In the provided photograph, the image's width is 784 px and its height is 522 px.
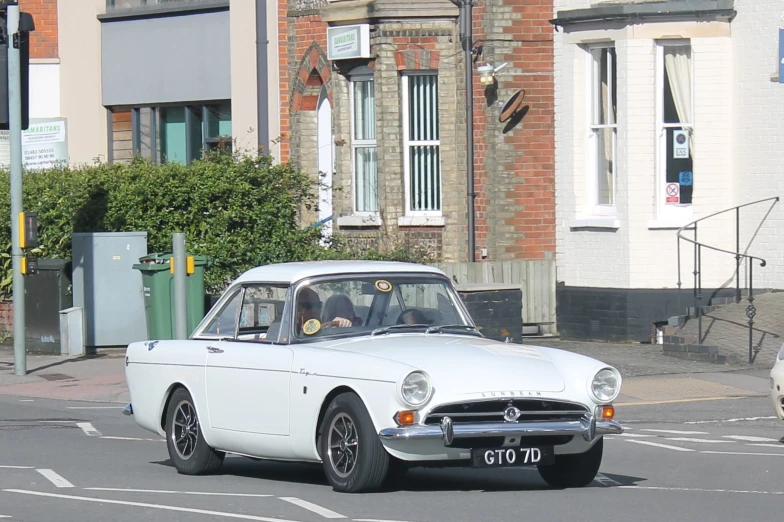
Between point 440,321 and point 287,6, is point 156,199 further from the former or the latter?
point 440,321

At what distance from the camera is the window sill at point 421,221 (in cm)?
→ 2328

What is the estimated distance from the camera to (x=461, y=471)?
10.5 metres

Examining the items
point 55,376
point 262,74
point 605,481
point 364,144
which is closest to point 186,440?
point 605,481

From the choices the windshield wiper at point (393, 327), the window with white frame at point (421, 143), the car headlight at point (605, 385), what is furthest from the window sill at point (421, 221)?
the car headlight at point (605, 385)

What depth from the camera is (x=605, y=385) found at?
29.8ft

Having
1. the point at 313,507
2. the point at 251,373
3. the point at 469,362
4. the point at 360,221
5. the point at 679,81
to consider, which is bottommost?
the point at 313,507

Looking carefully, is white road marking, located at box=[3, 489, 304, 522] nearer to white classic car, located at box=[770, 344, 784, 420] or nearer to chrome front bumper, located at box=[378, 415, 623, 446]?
chrome front bumper, located at box=[378, 415, 623, 446]

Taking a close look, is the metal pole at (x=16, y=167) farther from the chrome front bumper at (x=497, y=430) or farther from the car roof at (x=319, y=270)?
the chrome front bumper at (x=497, y=430)

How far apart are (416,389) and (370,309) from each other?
4.55 feet

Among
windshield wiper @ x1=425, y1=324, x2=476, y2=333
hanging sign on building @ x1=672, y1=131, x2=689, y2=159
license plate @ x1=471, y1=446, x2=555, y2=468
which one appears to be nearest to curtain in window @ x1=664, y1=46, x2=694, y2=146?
hanging sign on building @ x1=672, y1=131, x2=689, y2=159

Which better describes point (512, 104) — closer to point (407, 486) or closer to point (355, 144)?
point (355, 144)

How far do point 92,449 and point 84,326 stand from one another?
30.4 feet

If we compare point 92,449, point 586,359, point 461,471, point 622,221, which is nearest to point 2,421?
point 92,449

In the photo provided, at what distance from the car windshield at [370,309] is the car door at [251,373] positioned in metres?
0.24
